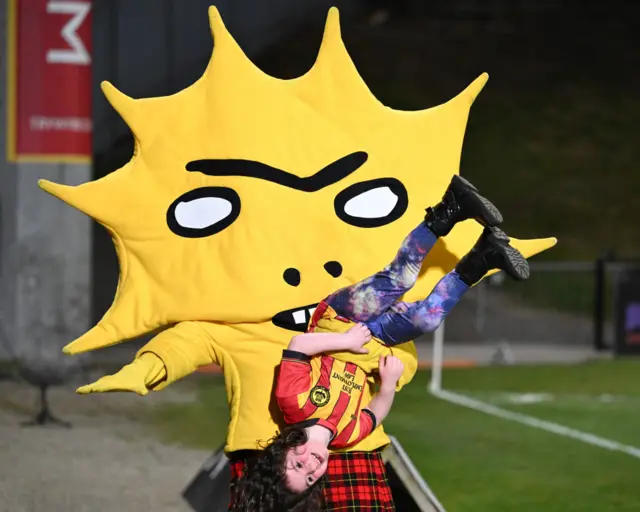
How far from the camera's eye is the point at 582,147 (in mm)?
22562

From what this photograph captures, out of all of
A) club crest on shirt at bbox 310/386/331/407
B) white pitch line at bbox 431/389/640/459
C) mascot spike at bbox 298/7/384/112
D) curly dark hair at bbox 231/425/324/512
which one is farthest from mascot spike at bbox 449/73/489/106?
white pitch line at bbox 431/389/640/459

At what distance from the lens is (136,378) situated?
356 cm

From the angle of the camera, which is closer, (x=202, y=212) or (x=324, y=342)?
(x=324, y=342)

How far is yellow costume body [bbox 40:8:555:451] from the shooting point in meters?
3.95

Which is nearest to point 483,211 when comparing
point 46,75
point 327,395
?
point 327,395

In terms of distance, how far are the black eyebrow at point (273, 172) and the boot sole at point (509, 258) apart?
66cm

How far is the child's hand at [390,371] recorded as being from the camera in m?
3.83

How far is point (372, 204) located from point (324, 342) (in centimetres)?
68

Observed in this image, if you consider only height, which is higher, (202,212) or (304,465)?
(202,212)

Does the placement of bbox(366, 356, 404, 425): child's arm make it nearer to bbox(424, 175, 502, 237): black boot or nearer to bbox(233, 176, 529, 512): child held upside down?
bbox(233, 176, 529, 512): child held upside down

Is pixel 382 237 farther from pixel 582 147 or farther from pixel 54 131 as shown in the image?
pixel 582 147

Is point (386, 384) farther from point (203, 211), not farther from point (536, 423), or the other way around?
point (536, 423)

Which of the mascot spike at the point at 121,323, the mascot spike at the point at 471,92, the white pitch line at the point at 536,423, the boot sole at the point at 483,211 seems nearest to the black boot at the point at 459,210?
the boot sole at the point at 483,211

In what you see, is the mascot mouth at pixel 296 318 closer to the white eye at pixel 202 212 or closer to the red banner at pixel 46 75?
the white eye at pixel 202 212
